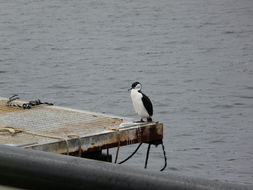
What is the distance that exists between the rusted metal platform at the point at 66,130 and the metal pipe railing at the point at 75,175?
6.18m

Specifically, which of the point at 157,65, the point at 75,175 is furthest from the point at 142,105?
the point at 157,65

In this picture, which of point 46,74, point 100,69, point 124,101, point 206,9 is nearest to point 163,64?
point 100,69

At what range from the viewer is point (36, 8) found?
55.6m

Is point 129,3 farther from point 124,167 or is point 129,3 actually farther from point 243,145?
point 124,167

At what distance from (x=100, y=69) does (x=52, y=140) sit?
90.6ft

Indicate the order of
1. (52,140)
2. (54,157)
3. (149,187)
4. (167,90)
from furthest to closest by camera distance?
(167,90) → (52,140) → (54,157) → (149,187)

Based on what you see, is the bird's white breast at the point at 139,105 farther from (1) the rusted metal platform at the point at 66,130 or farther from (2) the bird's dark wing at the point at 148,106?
(1) the rusted metal platform at the point at 66,130

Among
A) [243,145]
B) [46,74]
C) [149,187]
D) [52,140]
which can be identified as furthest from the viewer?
[46,74]

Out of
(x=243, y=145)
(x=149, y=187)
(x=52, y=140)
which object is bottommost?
(x=243, y=145)

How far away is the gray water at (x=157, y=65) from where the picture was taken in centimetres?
2466

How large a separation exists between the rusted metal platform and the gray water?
28.7 feet

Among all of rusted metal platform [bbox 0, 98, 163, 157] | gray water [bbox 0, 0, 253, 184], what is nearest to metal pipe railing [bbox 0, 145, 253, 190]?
rusted metal platform [bbox 0, 98, 163, 157]

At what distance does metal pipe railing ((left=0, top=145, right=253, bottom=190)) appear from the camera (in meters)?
3.58

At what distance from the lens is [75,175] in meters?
3.72
